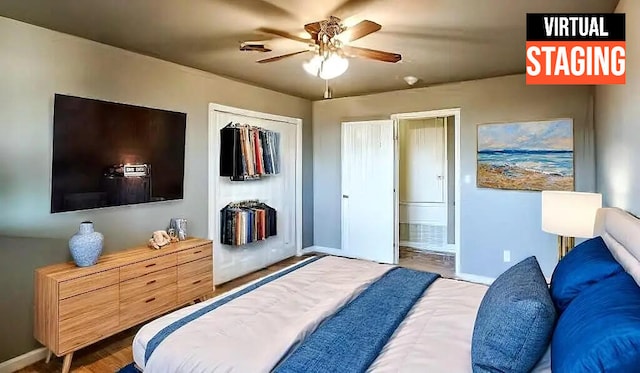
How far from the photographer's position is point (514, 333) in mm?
1217

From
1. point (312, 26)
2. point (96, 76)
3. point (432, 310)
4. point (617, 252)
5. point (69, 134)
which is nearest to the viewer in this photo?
point (617, 252)

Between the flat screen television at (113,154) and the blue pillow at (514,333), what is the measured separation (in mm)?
2857

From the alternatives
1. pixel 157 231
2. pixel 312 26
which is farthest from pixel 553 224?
pixel 157 231

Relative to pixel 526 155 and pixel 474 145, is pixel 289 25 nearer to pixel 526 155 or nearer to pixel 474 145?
pixel 474 145

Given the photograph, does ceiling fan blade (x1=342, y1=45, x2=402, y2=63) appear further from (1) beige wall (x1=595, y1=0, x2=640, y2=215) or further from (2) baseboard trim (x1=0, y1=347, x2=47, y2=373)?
(2) baseboard trim (x1=0, y1=347, x2=47, y2=373)

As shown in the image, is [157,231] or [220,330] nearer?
[220,330]

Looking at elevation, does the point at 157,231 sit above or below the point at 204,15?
below

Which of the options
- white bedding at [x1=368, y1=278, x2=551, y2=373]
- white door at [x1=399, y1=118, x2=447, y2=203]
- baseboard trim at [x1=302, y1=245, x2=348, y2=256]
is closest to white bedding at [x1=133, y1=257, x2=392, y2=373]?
white bedding at [x1=368, y1=278, x2=551, y2=373]

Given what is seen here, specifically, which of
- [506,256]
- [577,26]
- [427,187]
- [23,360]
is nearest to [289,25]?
[577,26]

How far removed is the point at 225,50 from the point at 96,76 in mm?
1055

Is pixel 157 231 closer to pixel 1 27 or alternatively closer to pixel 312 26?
pixel 1 27

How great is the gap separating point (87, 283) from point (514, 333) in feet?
8.39

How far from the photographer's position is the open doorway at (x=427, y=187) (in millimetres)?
5777

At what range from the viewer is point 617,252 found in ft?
5.09
